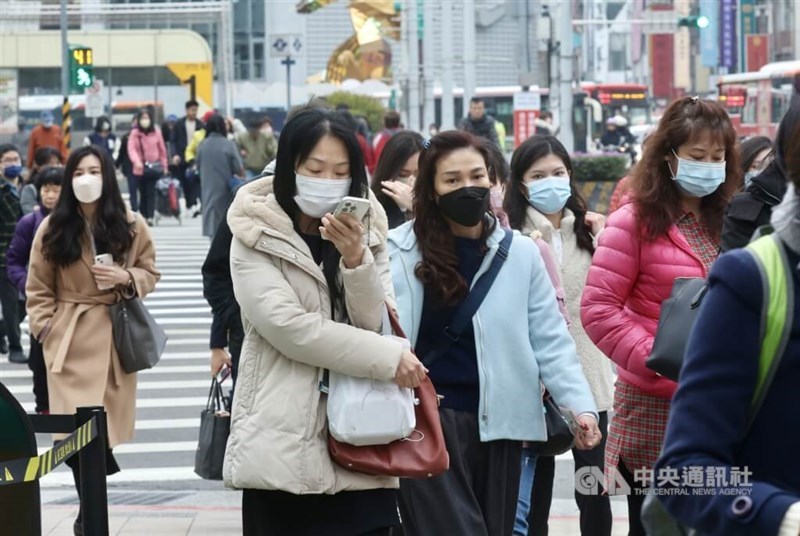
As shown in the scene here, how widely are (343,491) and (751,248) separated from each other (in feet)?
6.49

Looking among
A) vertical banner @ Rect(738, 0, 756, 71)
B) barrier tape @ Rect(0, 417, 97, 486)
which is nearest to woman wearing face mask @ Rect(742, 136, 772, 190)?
barrier tape @ Rect(0, 417, 97, 486)

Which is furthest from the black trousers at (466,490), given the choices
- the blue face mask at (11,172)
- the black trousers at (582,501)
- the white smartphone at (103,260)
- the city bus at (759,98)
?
the city bus at (759,98)

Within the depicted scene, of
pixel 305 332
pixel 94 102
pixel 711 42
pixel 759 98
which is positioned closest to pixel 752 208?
pixel 305 332

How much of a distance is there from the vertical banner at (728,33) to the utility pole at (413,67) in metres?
33.2

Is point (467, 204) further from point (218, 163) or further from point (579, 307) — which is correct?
point (218, 163)

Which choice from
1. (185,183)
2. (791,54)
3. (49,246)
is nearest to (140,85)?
(791,54)

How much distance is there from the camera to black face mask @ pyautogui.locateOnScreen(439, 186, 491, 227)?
4973mm

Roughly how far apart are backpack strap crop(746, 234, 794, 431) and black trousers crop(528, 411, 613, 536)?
3.69 m

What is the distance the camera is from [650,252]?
5.16 metres

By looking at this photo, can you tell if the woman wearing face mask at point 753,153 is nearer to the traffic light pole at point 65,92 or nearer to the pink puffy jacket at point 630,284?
the pink puffy jacket at point 630,284

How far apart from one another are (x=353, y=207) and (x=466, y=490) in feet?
3.78

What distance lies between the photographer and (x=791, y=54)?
7519 cm

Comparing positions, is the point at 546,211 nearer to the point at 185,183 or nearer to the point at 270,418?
the point at 270,418

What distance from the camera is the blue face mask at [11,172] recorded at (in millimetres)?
13875
